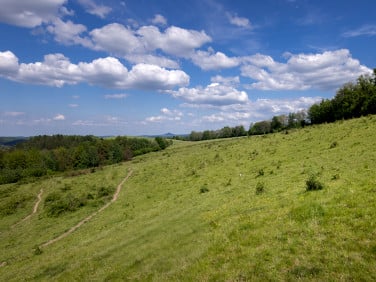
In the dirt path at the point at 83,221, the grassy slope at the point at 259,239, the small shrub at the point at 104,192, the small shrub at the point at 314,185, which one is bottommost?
the dirt path at the point at 83,221

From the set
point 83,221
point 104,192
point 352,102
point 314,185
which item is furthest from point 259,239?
point 352,102

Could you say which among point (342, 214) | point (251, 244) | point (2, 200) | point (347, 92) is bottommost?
point (2, 200)

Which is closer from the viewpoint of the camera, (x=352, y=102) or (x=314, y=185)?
(x=314, y=185)

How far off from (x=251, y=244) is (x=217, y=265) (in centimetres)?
182

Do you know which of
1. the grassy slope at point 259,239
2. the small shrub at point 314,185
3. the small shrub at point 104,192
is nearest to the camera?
the grassy slope at point 259,239

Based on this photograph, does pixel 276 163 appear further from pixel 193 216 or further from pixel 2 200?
pixel 2 200

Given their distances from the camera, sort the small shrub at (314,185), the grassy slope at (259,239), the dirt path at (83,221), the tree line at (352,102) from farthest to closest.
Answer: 1. the tree line at (352,102)
2. the dirt path at (83,221)
3. the small shrub at (314,185)
4. the grassy slope at (259,239)

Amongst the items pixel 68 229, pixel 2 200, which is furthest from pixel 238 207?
pixel 2 200

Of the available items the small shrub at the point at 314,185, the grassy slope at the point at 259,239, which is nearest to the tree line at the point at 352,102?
the grassy slope at the point at 259,239

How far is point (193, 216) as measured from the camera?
18906 millimetres

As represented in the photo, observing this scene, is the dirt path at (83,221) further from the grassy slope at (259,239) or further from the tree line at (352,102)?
the tree line at (352,102)

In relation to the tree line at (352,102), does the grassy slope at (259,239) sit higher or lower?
→ lower

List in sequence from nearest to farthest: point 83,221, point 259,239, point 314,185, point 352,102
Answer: point 259,239
point 314,185
point 83,221
point 352,102

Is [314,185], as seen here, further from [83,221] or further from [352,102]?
[352,102]
